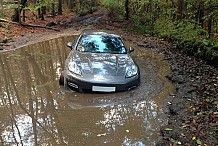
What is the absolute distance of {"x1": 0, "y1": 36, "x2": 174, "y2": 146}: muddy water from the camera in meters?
4.78

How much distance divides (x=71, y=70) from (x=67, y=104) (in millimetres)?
1053

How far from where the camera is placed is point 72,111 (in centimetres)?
584

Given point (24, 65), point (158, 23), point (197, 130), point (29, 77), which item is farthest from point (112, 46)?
point (158, 23)

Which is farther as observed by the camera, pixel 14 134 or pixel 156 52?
pixel 156 52

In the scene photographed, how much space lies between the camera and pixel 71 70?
6922mm

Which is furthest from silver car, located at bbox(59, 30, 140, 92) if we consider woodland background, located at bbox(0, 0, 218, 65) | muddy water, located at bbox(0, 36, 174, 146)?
woodland background, located at bbox(0, 0, 218, 65)

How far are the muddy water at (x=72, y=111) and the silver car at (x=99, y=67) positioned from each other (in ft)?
→ 0.74

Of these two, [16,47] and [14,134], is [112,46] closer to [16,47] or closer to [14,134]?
[14,134]

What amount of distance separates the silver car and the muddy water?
0.23 meters

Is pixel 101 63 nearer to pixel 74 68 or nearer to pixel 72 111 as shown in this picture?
pixel 74 68

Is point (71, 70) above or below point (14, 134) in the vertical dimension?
above

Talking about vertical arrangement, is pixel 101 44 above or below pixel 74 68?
above

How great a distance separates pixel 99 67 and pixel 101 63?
23 centimetres

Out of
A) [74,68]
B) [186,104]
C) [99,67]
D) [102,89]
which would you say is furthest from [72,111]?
[186,104]
